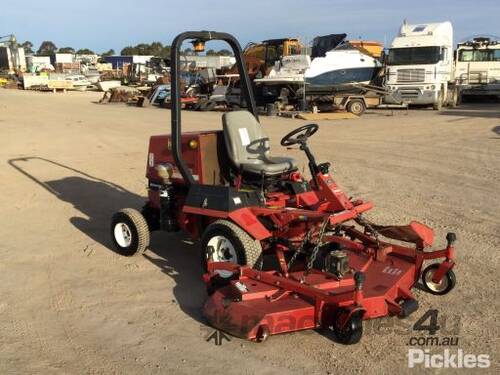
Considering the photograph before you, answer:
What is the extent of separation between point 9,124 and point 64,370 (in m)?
16.4

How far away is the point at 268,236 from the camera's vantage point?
454 cm

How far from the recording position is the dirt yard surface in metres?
3.59

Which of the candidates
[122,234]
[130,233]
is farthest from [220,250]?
[122,234]

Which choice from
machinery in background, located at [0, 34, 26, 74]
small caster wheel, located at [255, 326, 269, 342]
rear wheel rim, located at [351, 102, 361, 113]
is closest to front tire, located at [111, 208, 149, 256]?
small caster wheel, located at [255, 326, 269, 342]

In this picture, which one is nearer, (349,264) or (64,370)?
(64,370)

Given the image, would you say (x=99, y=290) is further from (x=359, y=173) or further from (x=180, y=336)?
(x=359, y=173)

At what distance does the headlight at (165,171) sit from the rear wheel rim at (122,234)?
677mm

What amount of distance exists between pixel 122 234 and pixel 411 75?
19322 mm

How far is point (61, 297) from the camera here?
4562 millimetres

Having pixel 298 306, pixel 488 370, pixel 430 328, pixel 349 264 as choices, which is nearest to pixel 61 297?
pixel 298 306

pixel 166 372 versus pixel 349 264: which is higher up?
pixel 349 264

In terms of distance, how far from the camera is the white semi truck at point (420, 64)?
22.2 meters

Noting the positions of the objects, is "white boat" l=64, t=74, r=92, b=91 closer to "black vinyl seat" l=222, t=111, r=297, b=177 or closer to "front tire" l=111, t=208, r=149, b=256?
"front tire" l=111, t=208, r=149, b=256

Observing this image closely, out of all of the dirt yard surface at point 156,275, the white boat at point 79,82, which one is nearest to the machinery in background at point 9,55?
the white boat at point 79,82
